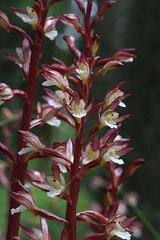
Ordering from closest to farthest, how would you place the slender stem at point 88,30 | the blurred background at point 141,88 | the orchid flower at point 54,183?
1. the orchid flower at point 54,183
2. the slender stem at point 88,30
3. the blurred background at point 141,88

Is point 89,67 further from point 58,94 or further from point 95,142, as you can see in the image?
point 95,142

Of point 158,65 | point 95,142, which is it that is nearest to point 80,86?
point 95,142

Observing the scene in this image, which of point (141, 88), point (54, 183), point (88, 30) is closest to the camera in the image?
point (54, 183)

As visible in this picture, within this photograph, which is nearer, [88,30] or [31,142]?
[31,142]

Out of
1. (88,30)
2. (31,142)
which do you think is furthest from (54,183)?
(88,30)

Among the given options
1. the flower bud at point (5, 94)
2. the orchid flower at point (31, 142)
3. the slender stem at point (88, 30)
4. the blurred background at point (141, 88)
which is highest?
the slender stem at point (88, 30)

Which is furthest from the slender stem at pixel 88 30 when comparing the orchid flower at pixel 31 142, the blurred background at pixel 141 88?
the blurred background at pixel 141 88

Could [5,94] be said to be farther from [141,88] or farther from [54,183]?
[141,88]

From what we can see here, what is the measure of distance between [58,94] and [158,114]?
7.37 ft

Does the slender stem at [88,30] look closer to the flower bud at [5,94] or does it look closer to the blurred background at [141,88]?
the flower bud at [5,94]

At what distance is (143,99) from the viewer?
2.97 metres

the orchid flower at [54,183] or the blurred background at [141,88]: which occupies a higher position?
the orchid flower at [54,183]

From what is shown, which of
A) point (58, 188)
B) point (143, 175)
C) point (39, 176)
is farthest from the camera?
point (143, 175)

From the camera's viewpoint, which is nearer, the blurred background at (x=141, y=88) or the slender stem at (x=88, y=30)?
the slender stem at (x=88, y=30)
